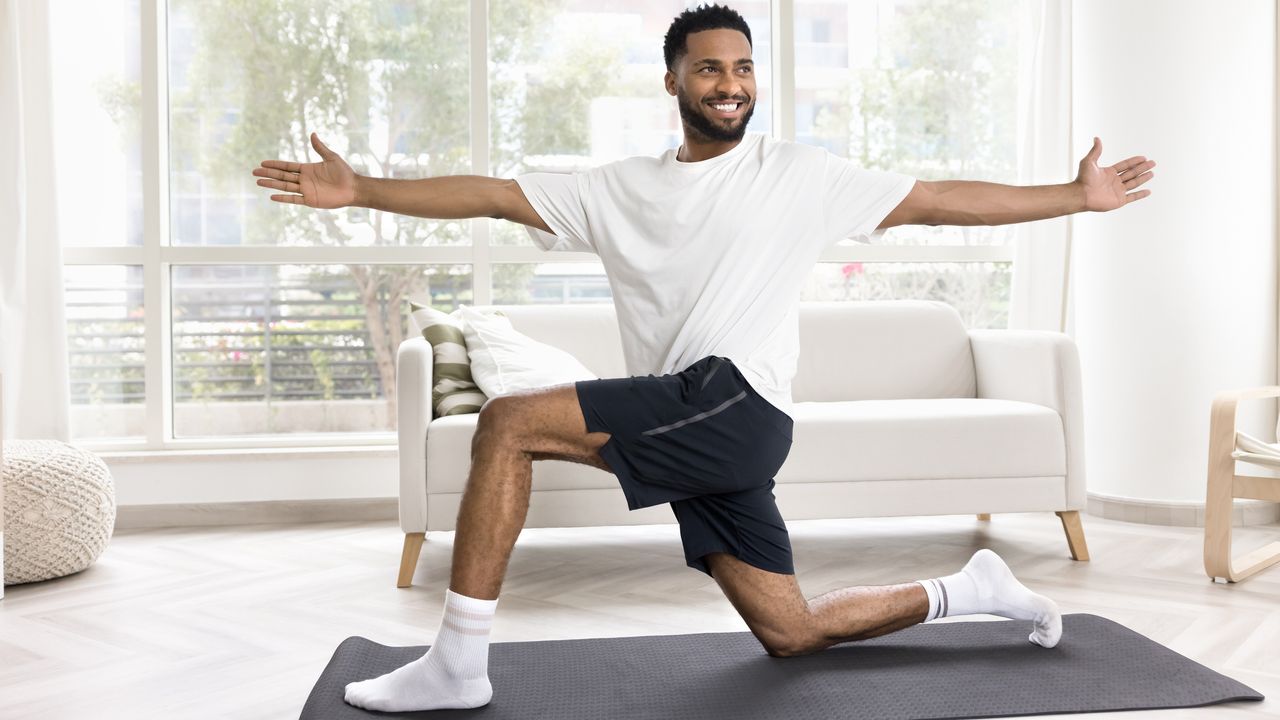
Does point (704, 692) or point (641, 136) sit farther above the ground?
point (641, 136)

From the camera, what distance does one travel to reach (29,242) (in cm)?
409

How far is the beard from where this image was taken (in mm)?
2193

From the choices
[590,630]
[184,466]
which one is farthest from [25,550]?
[590,630]

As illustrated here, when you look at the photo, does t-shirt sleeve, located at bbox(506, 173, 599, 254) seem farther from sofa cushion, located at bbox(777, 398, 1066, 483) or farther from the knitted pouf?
the knitted pouf

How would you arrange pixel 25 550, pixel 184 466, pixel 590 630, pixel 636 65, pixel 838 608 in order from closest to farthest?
pixel 838 608 < pixel 590 630 < pixel 25 550 < pixel 184 466 < pixel 636 65

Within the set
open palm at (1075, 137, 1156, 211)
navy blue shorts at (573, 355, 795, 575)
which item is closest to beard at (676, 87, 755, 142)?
navy blue shorts at (573, 355, 795, 575)

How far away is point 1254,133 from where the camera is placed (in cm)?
398

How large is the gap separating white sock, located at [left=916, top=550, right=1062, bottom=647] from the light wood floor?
391mm

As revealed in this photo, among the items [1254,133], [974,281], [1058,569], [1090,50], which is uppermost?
[1090,50]

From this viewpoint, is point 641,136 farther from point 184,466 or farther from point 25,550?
point 25,550

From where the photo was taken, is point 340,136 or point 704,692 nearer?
point 704,692

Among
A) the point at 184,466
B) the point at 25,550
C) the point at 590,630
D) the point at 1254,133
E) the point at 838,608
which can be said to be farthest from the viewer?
the point at 184,466

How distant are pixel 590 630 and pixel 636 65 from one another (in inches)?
107

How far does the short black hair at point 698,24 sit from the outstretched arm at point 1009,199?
0.48 m
